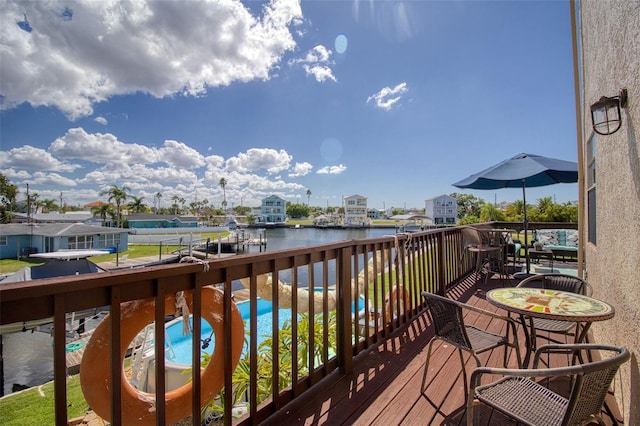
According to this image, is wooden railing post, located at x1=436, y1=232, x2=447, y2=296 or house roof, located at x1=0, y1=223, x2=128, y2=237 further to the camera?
house roof, located at x1=0, y1=223, x2=128, y2=237

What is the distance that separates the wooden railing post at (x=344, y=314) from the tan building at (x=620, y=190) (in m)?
1.70

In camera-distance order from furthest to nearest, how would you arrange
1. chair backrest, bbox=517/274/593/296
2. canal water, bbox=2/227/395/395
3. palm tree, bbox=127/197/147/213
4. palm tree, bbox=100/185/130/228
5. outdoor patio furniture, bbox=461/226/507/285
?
palm tree, bbox=127/197/147/213, palm tree, bbox=100/185/130/228, canal water, bbox=2/227/395/395, outdoor patio furniture, bbox=461/226/507/285, chair backrest, bbox=517/274/593/296

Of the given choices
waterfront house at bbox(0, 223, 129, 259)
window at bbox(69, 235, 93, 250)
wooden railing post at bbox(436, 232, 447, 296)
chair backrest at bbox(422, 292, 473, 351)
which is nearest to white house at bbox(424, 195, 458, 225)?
waterfront house at bbox(0, 223, 129, 259)

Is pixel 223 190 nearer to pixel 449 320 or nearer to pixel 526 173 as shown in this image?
pixel 526 173

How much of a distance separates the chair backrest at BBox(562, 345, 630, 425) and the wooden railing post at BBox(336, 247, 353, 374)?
4.93ft

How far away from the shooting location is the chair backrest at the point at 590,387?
106 centimetres

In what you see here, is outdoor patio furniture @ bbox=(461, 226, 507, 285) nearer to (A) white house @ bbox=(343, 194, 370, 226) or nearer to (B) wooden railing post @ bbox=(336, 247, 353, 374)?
(B) wooden railing post @ bbox=(336, 247, 353, 374)

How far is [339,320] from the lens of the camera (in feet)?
8.00

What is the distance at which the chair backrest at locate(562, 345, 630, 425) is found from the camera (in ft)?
3.48

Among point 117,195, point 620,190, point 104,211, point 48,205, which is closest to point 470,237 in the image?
point 620,190

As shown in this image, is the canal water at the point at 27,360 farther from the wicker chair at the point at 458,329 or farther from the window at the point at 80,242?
the window at the point at 80,242

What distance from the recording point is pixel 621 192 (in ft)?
6.22

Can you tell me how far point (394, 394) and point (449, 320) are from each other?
74cm

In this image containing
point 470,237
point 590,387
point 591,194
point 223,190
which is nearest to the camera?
point 590,387
